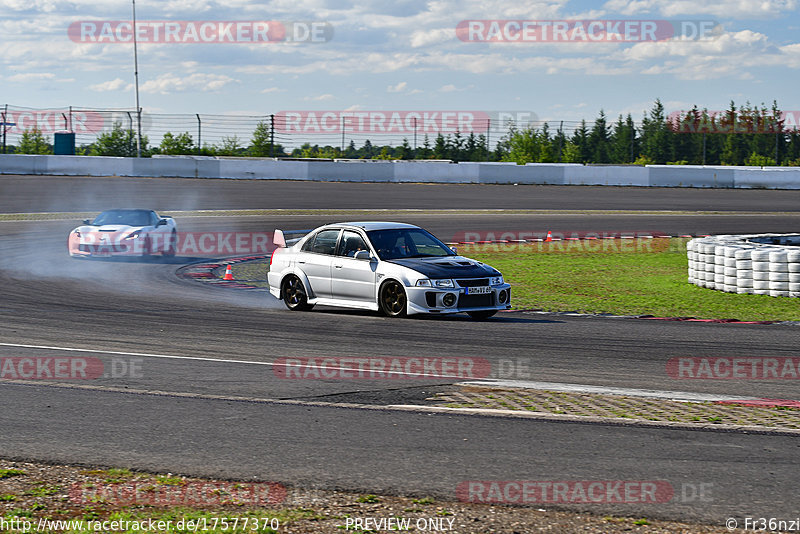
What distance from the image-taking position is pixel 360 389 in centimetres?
845

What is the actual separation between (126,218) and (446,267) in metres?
11.1

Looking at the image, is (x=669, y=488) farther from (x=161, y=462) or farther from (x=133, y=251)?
(x=133, y=251)

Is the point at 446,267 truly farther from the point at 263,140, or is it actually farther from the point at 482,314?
the point at 263,140

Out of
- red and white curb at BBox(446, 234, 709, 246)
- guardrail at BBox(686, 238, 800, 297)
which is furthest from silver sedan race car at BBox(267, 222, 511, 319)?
red and white curb at BBox(446, 234, 709, 246)

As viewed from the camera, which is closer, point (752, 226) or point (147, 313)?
point (147, 313)

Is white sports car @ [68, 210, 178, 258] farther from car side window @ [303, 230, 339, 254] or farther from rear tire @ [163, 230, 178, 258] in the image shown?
car side window @ [303, 230, 339, 254]

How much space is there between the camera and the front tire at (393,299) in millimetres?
13188

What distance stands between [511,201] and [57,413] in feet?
98.9

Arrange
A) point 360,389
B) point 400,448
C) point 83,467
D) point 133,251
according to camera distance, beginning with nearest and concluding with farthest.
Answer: point 83,467 → point 400,448 → point 360,389 → point 133,251

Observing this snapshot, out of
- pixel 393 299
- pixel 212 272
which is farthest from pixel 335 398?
pixel 212 272

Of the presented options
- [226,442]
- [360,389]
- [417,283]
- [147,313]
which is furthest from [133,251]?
[226,442]

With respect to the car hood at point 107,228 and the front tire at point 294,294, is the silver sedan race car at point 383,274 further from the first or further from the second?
the car hood at point 107,228

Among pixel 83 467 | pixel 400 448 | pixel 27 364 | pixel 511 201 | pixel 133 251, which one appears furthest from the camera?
pixel 511 201

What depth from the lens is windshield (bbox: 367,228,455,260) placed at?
13.9 m
